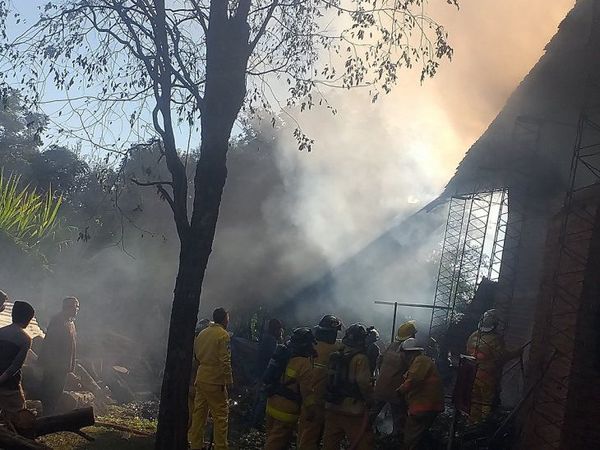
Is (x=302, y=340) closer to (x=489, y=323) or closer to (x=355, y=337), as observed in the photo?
(x=355, y=337)

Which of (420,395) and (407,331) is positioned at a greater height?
(407,331)

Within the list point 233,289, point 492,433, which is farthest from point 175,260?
point 492,433

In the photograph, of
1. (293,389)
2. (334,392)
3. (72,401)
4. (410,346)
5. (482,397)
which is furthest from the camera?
(72,401)

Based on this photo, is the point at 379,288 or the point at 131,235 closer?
the point at 379,288

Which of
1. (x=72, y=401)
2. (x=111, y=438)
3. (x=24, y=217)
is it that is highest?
(x=24, y=217)

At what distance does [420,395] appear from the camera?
779cm

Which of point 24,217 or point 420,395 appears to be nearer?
point 420,395

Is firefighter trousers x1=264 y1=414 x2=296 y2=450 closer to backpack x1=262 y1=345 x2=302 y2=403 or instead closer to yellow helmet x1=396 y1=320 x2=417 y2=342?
backpack x1=262 y1=345 x2=302 y2=403

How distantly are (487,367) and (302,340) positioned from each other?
3.72 meters

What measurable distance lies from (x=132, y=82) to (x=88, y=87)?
1.53 ft

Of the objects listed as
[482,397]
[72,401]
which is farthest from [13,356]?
[482,397]

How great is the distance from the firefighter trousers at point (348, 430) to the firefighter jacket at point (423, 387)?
67 centimetres

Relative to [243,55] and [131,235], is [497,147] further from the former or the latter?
[131,235]

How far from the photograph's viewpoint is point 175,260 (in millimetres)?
26016
